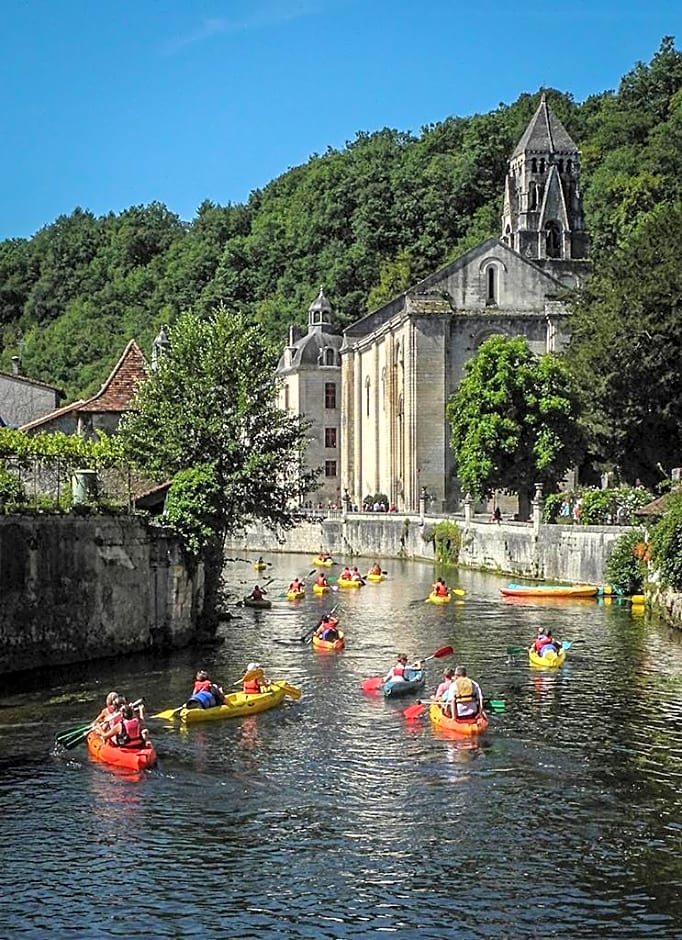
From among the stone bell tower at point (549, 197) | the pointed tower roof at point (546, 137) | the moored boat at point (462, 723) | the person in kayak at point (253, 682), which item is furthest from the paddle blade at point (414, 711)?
the pointed tower roof at point (546, 137)

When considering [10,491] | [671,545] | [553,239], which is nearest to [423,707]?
[10,491]

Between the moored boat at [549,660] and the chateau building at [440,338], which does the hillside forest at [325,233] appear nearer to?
the chateau building at [440,338]

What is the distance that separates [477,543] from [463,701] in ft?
133

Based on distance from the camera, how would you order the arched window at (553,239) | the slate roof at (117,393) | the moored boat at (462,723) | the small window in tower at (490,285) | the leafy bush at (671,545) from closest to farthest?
1. the moored boat at (462,723)
2. the leafy bush at (671,545)
3. the slate roof at (117,393)
4. the small window in tower at (490,285)
5. the arched window at (553,239)

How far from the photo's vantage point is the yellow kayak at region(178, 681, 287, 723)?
A: 28688 millimetres

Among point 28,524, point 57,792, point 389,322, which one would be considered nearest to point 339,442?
point 389,322

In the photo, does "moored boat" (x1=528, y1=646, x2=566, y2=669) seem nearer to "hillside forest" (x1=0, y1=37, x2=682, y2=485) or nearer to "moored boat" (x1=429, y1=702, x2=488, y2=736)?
Answer: "moored boat" (x1=429, y1=702, x2=488, y2=736)

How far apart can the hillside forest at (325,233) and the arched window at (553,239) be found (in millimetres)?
2797

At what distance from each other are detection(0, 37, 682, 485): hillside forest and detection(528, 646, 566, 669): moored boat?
70698 mm

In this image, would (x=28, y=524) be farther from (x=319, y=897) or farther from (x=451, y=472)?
(x=451, y=472)

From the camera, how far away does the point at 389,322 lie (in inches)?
3669

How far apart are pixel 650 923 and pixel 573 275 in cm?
8513

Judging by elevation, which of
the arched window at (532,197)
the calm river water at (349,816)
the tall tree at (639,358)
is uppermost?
the arched window at (532,197)

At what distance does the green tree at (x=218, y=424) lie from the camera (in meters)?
41.4
